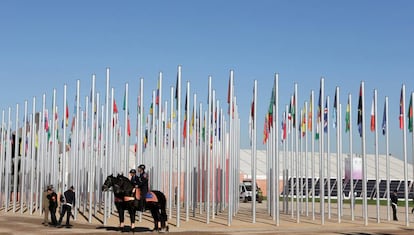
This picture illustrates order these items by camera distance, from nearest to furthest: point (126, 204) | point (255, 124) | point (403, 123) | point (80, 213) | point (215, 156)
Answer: point (126, 204) → point (255, 124) → point (403, 123) → point (80, 213) → point (215, 156)

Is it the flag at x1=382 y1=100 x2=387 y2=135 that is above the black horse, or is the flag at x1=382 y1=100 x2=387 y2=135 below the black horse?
above

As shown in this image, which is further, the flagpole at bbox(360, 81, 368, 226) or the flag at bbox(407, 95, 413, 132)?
the flag at bbox(407, 95, 413, 132)

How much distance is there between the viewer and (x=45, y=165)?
42438 millimetres

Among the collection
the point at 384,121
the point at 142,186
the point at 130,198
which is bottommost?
the point at 130,198

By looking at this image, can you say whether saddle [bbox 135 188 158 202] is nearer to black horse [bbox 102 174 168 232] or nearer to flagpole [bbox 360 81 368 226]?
black horse [bbox 102 174 168 232]

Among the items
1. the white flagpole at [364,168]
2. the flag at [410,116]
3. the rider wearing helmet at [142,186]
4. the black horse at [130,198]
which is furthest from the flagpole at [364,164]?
the rider wearing helmet at [142,186]

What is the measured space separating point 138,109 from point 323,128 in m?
9.90

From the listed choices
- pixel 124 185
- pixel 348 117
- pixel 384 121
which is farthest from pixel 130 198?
pixel 384 121

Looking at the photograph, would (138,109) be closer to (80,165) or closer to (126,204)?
(80,165)

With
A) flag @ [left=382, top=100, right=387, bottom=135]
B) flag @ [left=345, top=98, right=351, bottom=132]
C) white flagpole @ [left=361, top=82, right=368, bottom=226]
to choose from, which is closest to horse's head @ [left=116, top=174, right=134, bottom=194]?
white flagpole @ [left=361, top=82, right=368, bottom=226]

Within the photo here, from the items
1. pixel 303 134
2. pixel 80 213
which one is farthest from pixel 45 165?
pixel 303 134

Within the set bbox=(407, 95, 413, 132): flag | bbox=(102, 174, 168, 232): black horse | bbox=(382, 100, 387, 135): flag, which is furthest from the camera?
bbox=(382, 100, 387, 135): flag

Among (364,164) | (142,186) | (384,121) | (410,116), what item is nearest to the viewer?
(142,186)

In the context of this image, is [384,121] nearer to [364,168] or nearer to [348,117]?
[348,117]
